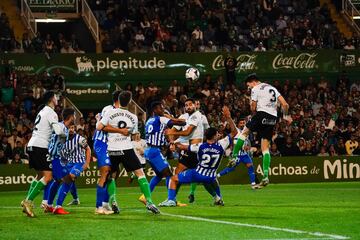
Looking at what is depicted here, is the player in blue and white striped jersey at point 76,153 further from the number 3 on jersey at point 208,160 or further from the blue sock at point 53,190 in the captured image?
the number 3 on jersey at point 208,160

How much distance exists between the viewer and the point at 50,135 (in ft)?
55.0

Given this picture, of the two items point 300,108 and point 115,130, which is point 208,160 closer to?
point 115,130

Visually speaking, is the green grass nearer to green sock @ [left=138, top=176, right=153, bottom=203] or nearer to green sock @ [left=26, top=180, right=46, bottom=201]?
green sock @ [left=138, top=176, right=153, bottom=203]

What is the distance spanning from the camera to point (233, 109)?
35.1m

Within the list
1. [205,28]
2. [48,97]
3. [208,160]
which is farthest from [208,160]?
[205,28]

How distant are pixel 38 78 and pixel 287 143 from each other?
33.4 feet

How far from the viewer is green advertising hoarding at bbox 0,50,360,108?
36.4m

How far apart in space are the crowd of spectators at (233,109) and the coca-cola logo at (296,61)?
810 millimetres

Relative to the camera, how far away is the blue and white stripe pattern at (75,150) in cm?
2047

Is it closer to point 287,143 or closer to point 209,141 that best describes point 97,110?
point 287,143

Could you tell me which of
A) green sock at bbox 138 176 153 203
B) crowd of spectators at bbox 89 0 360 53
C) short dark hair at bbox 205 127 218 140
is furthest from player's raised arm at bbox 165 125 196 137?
crowd of spectators at bbox 89 0 360 53

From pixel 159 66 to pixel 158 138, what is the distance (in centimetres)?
1893

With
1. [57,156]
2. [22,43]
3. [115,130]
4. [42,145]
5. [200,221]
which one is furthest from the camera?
[22,43]

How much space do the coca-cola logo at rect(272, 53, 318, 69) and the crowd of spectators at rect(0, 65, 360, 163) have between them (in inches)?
31.9
